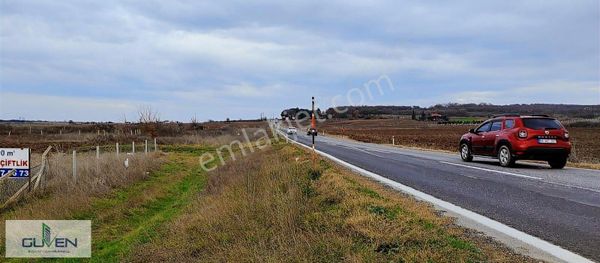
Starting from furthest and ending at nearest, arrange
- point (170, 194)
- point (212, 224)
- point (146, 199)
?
point (170, 194) < point (146, 199) < point (212, 224)

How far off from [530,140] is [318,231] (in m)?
10.4

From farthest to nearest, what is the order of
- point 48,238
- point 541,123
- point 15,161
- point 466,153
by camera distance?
1. point 466,153
2. point 15,161
3. point 541,123
4. point 48,238

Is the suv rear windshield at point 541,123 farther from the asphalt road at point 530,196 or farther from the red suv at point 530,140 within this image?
the asphalt road at point 530,196

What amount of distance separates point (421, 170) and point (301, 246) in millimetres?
9436

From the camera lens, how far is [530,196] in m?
9.16

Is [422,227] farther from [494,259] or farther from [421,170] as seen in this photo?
[421,170]

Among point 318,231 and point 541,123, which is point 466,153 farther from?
point 318,231

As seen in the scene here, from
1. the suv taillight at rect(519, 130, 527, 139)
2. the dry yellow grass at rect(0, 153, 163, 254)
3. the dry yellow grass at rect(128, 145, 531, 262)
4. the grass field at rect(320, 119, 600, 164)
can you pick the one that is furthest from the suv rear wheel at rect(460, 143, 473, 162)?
the dry yellow grass at rect(0, 153, 163, 254)

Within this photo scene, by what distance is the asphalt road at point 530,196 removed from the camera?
250 inches

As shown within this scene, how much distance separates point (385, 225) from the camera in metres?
6.33

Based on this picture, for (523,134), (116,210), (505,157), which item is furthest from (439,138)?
(116,210)

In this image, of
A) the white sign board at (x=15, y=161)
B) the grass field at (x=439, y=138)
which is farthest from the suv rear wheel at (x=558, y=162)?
the white sign board at (x=15, y=161)

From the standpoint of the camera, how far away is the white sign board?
15.9m

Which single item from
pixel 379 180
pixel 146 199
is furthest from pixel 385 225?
pixel 146 199
